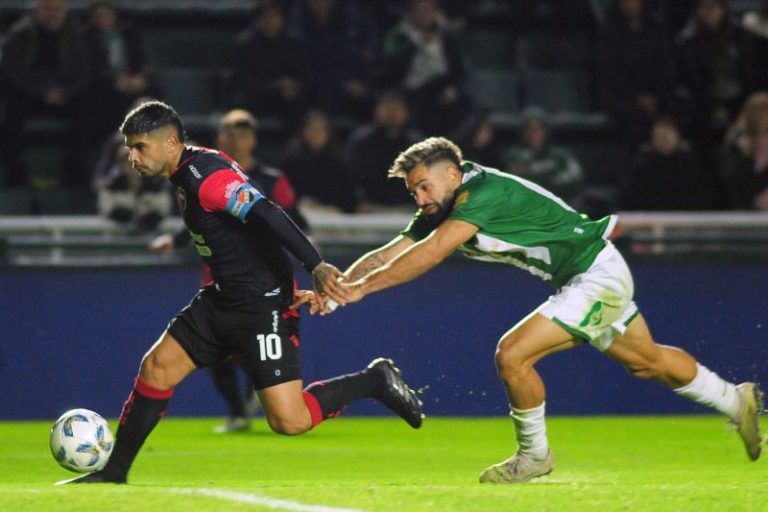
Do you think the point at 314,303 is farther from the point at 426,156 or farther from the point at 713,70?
the point at 713,70

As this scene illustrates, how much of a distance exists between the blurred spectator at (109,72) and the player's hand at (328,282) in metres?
6.89

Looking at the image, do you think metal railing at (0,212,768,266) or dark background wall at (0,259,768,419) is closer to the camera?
dark background wall at (0,259,768,419)

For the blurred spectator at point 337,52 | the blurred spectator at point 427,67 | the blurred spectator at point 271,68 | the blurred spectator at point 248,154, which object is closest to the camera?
the blurred spectator at point 248,154

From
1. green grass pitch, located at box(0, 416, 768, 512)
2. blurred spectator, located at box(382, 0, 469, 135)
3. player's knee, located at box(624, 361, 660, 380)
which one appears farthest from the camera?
blurred spectator, located at box(382, 0, 469, 135)

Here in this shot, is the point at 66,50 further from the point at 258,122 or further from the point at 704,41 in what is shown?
the point at 704,41

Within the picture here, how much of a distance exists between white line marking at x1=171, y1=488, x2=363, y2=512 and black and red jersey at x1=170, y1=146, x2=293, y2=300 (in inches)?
51.7

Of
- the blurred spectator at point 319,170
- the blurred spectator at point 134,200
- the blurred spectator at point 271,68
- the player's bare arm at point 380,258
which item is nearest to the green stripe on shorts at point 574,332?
the player's bare arm at point 380,258

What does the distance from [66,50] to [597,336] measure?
7.45 meters

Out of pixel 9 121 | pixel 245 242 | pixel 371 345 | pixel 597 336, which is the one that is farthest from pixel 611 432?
pixel 9 121

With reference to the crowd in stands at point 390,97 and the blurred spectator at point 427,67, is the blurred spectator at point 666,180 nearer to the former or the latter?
the crowd in stands at point 390,97

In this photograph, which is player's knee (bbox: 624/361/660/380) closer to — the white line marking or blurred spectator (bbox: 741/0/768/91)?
the white line marking

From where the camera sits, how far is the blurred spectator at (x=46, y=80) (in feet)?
45.4

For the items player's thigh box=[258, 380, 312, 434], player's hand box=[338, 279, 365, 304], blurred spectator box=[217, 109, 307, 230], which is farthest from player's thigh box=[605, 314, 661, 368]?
blurred spectator box=[217, 109, 307, 230]

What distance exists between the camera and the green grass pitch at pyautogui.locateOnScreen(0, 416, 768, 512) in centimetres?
634
